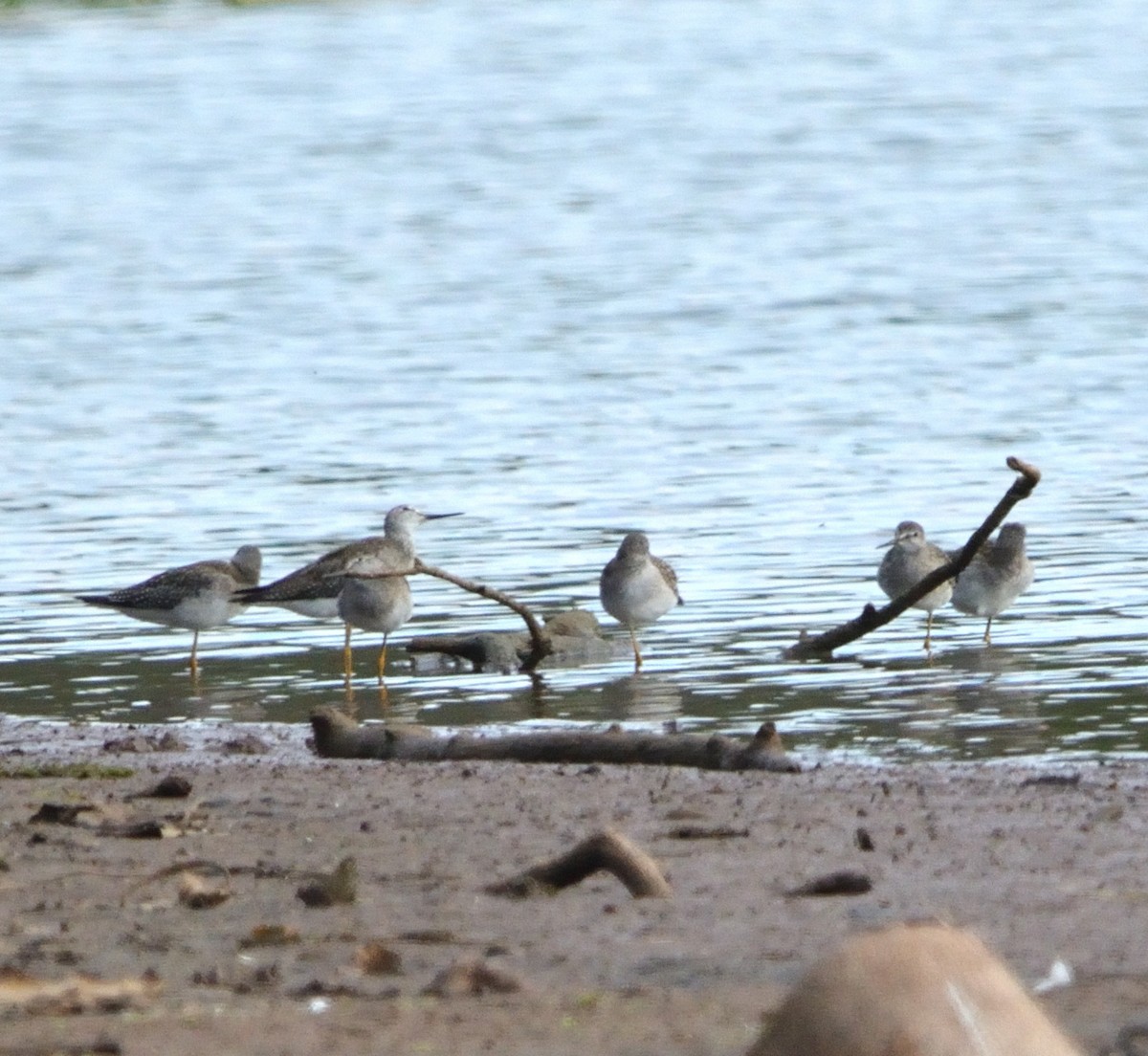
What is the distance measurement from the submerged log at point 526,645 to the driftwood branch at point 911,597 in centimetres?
125

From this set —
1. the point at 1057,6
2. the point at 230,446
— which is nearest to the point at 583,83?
the point at 1057,6

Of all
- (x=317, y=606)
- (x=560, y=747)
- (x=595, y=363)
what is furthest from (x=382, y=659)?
(x=595, y=363)

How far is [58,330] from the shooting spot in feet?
91.8

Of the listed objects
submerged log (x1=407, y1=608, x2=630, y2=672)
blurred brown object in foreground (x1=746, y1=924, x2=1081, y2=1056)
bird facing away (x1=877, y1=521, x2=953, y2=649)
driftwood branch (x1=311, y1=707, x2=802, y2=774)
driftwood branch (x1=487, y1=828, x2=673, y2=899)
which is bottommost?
submerged log (x1=407, y1=608, x2=630, y2=672)

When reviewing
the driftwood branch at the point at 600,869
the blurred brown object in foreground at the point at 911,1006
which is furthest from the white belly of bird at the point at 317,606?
the blurred brown object in foreground at the point at 911,1006

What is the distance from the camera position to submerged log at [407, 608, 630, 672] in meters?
13.6

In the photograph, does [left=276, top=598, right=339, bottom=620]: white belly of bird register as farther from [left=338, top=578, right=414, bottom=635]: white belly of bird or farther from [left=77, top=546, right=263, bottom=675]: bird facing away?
[left=338, top=578, right=414, bottom=635]: white belly of bird

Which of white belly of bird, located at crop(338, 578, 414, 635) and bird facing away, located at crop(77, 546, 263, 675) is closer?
white belly of bird, located at crop(338, 578, 414, 635)

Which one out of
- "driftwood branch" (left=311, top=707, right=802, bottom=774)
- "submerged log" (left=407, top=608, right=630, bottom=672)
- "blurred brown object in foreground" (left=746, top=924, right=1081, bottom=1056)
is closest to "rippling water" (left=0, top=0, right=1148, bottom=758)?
"submerged log" (left=407, top=608, right=630, bottom=672)

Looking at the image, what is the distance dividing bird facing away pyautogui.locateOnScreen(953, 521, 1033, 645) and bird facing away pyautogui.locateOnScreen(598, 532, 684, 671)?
58.9 inches

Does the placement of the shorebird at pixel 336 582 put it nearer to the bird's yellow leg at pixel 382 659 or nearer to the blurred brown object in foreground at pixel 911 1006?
the bird's yellow leg at pixel 382 659

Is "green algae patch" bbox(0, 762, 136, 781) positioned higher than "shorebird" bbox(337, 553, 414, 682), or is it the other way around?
"shorebird" bbox(337, 553, 414, 682)

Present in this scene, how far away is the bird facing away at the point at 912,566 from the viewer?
14.3m

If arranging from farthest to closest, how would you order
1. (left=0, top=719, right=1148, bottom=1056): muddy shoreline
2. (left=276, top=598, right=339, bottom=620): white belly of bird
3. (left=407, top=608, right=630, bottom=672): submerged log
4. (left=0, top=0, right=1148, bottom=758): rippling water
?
(left=276, top=598, right=339, bottom=620): white belly of bird, (left=0, top=0, right=1148, bottom=758): rippling water, (left=407, top=608, right=630, bottom=672): submerged log, (left=0, top=719, right=1148, bottom=1056): muddy shoreline
